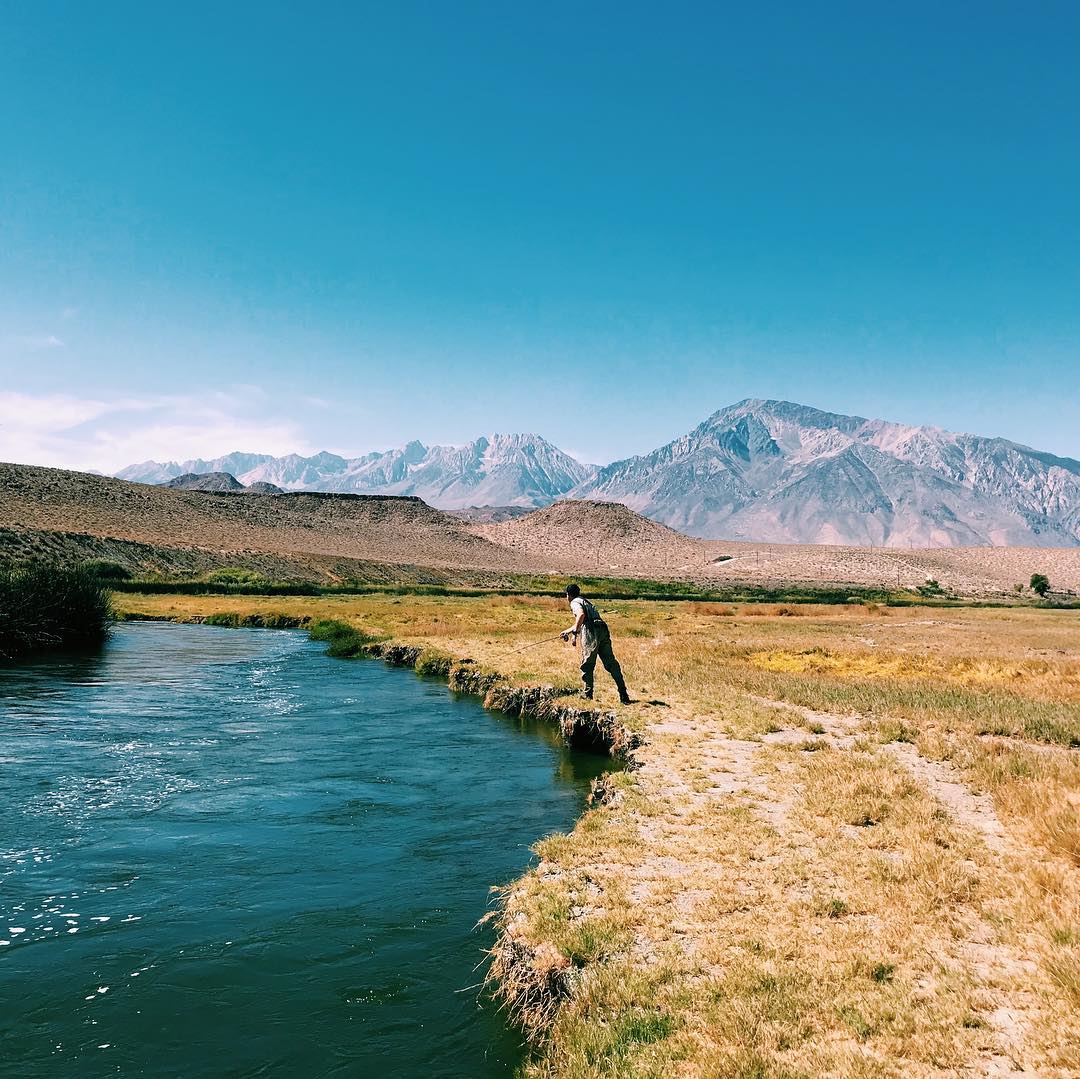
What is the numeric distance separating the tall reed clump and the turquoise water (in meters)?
14.5

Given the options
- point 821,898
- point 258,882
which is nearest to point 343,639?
point 258,882

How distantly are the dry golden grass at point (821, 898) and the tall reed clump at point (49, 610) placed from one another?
98.3 ft

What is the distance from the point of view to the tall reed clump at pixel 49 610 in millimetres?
35312

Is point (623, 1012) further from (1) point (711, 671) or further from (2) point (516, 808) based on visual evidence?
(1) point (711, 671)

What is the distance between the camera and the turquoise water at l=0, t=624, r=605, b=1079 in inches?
305

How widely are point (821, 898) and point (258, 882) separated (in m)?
7.69

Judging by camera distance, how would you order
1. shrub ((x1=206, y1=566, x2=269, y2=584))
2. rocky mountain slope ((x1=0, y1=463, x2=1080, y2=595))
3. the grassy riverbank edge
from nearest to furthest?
1. the grassy riverbank edge
2. shrub ((x1=206, y1=566, x2=269, y2=584))
3. rocky mountain slope ((x1=0, y1=463, x2=1080, y2=595))

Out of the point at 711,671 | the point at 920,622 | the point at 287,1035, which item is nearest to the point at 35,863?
the point at 287,1035

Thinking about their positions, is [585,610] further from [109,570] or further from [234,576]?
[234,576]

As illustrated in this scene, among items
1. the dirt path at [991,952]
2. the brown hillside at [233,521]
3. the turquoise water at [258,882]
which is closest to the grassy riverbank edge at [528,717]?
the turquoise water at [258,882]

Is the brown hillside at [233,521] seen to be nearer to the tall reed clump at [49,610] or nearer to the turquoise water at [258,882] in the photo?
the tall reed clump at [49,610]

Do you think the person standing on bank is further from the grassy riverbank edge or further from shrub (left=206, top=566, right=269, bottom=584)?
shrub (left=206, top=566, right=269, bottom=584)

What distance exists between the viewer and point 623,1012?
6945 mm

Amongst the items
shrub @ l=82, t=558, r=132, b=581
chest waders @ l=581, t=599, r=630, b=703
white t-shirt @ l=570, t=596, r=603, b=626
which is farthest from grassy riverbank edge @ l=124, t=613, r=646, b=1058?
shrub @ l=82, t=558, r=132, b=581
